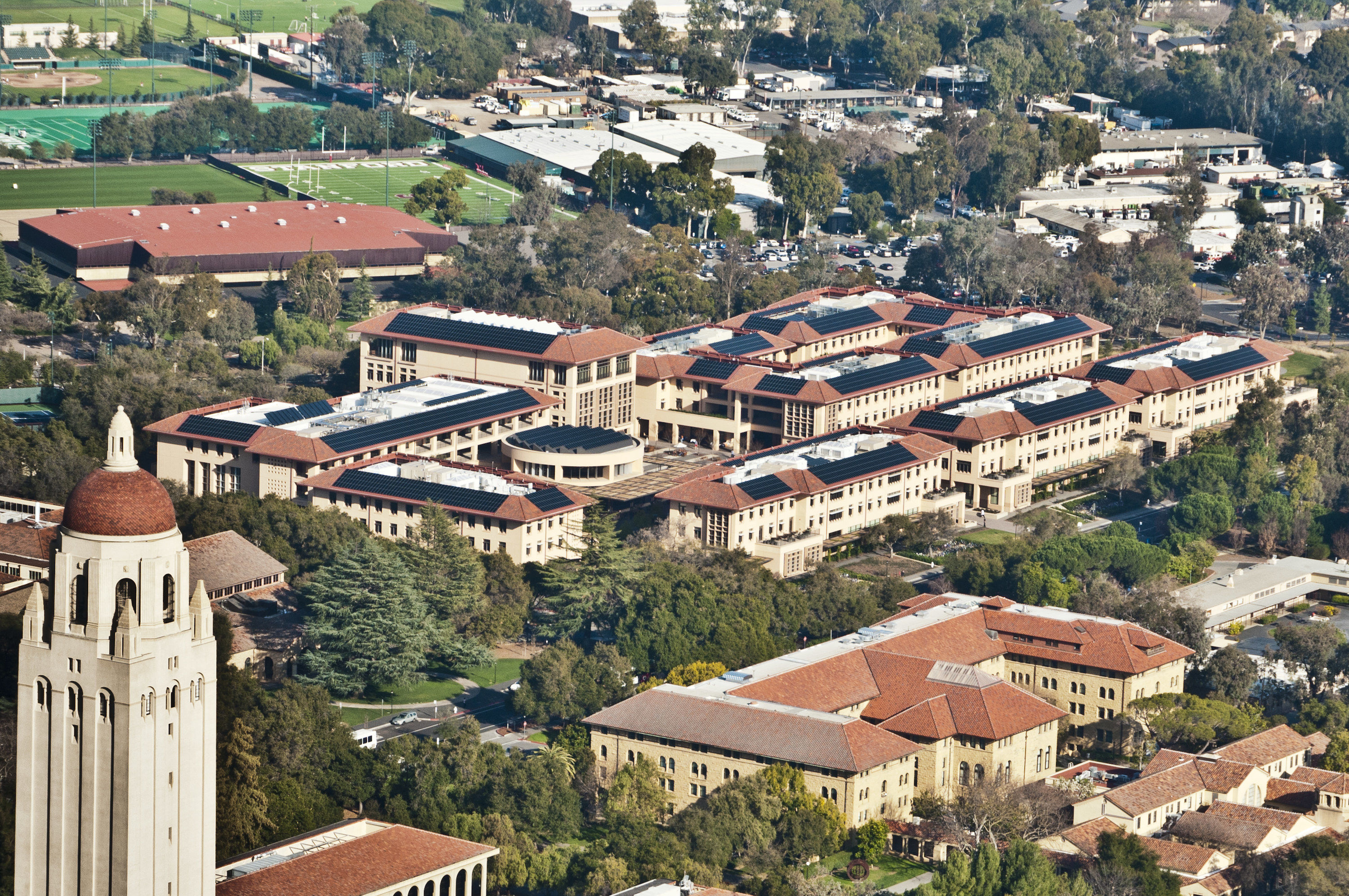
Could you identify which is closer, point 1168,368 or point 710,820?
point 710,820

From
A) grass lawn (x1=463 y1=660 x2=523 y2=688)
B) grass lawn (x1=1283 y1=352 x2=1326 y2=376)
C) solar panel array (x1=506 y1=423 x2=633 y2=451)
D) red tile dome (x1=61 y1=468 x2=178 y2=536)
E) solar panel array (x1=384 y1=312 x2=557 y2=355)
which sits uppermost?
red tile dome (x1=61 y1=468 x2=178 y2=536)

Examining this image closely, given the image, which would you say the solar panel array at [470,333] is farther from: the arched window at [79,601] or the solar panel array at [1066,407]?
the arched window at [79,601]

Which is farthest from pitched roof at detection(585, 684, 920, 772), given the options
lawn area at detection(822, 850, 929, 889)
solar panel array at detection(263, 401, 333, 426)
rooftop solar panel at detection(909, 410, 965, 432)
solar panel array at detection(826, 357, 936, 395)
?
solar panel array at detection(826, 357, 936, 395)

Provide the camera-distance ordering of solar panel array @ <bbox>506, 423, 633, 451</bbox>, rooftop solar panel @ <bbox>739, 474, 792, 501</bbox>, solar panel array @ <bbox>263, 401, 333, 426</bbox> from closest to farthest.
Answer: rooftop solar panel @ <bbox>739, 474, 792, 501</bbox> < solar panel array @ <bbox>263, 401, 333, 426</bbox> < solar panel array @ <bbox>506, 423, 633, 451</bbox>

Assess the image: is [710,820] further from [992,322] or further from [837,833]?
[992,322]

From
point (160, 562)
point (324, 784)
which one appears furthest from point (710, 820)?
point (160, 562)

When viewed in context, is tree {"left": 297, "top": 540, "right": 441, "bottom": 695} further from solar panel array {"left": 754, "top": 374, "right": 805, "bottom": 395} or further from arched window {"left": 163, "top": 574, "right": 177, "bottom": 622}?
arched window {"left": 163, "top": 574, "right": 177, "bottom": 622}
